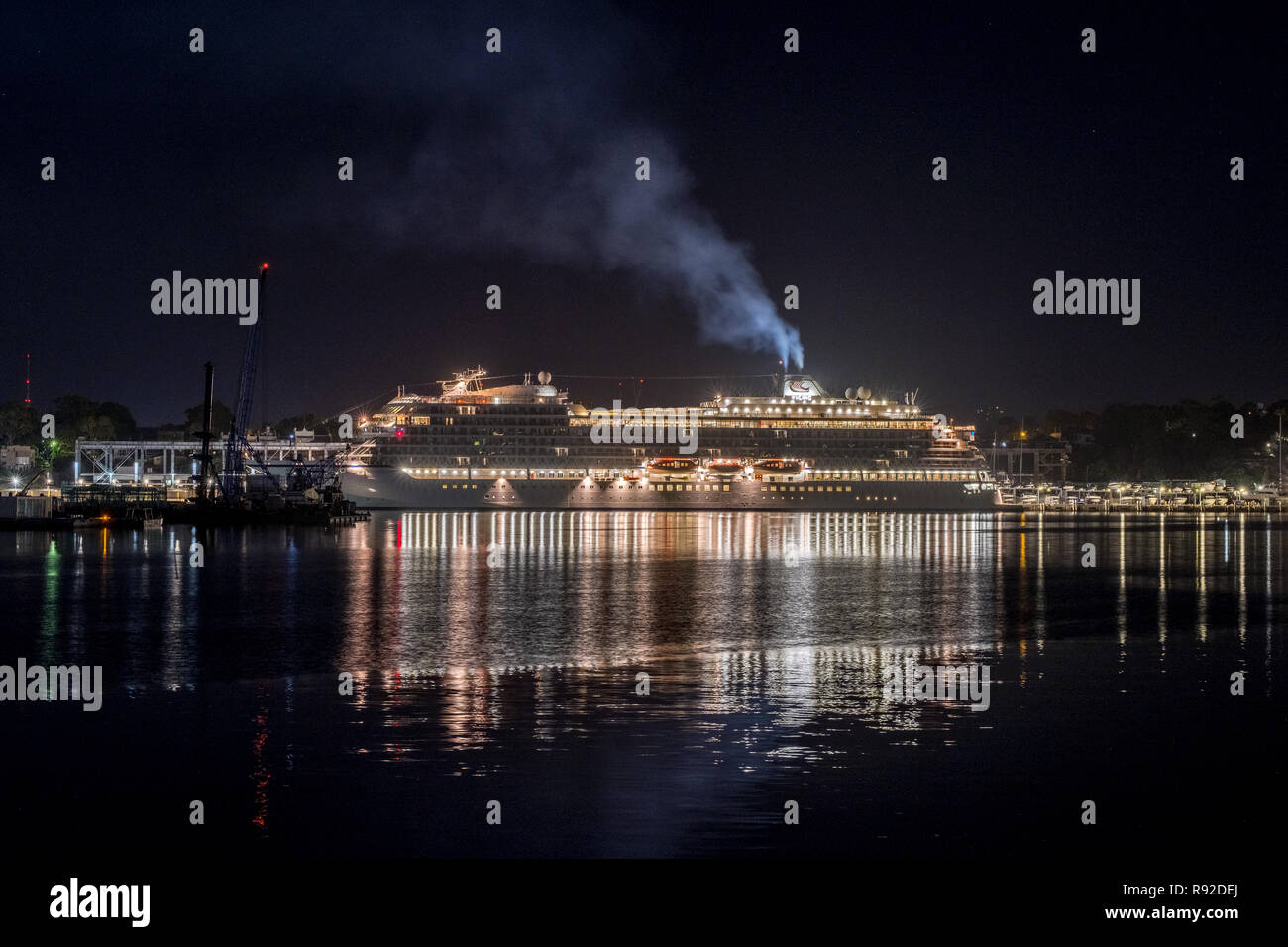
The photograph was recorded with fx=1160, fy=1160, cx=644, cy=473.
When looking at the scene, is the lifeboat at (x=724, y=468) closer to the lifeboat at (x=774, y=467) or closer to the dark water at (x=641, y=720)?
the lifeboat at (x=774, y=467)

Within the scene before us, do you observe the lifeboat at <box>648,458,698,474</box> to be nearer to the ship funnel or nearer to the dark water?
the ship funnel

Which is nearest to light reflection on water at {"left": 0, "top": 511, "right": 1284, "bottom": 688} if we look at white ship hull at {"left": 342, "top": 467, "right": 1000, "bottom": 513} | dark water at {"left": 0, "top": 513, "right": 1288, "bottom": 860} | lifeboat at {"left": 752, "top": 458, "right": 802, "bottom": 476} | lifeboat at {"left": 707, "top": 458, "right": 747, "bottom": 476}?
dark water at {"left": 0, "top": 513, "right": 1288, "bottom": 860}

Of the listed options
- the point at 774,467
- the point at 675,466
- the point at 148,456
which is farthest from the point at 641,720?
the point at 148,456

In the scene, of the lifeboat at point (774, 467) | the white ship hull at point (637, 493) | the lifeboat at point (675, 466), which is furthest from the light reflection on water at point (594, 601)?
the lifeboat at point (774, 467)

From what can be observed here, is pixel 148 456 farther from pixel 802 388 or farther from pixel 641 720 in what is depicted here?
pixel 641 720

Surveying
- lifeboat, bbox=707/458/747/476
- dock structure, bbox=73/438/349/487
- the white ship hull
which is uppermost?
dock structure, bbox=73/438/349/487

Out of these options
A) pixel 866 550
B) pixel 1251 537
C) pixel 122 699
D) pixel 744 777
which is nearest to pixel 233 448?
pixel 866 550
